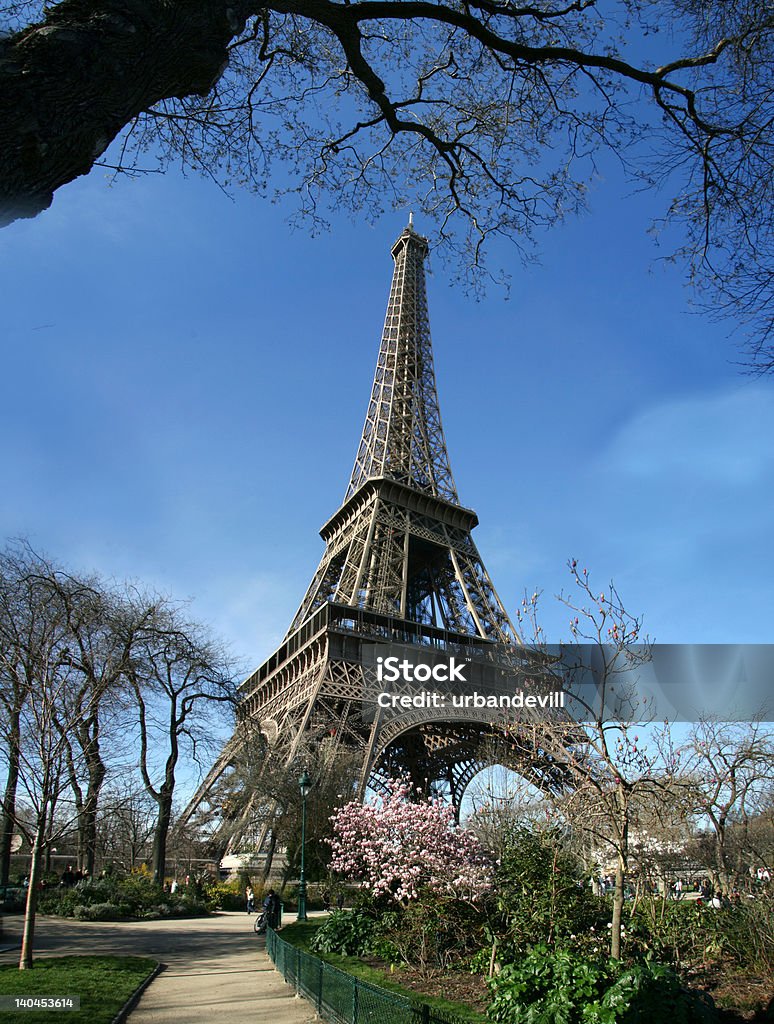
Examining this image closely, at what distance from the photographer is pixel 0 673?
19.1 metres

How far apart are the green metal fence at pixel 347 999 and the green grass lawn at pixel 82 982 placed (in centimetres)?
249

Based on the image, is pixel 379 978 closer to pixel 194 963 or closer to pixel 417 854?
pixel 417 854

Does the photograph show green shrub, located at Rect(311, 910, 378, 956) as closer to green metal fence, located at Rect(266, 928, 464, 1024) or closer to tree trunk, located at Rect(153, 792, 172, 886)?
green metal fence, located at Rect(266, 928, 464, 1024)

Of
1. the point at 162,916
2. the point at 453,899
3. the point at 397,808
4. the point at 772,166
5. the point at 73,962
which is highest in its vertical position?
the point at 772,166

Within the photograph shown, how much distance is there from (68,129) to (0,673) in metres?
19.1

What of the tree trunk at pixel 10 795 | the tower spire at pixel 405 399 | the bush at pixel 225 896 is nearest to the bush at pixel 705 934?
the tree trunk at pixel 10 795

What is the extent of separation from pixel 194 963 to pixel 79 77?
16.1m

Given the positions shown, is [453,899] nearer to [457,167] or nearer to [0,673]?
[457,167]

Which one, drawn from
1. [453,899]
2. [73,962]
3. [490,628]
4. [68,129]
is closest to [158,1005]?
[73,962]

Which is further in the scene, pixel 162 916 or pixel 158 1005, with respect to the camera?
pixel 162 916

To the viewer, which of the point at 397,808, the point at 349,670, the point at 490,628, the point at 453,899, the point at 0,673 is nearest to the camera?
the point at 453,899

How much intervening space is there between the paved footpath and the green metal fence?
279mm

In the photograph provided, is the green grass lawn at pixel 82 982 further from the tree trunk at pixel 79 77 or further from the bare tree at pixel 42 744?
the tree trunk at pixel 79 77

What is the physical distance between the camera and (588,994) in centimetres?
728
